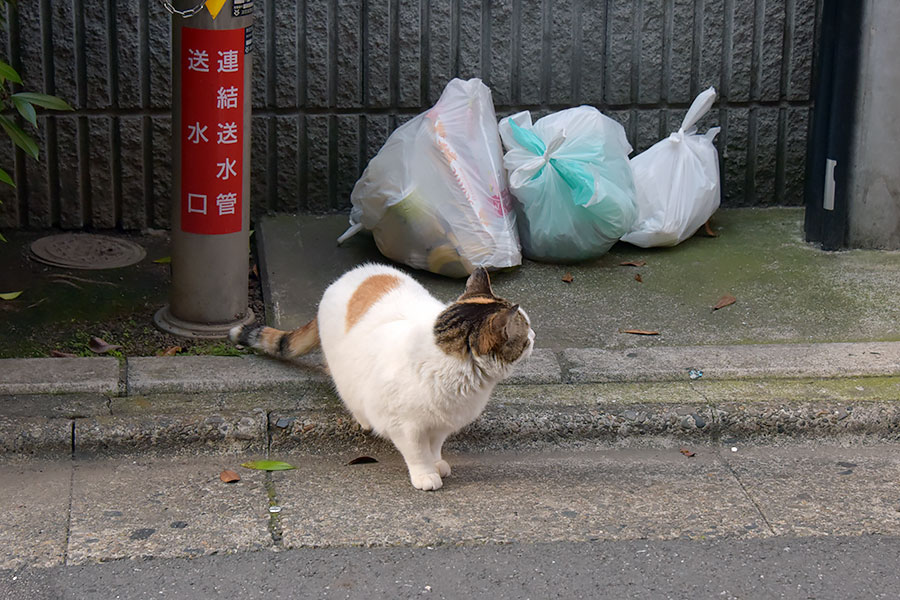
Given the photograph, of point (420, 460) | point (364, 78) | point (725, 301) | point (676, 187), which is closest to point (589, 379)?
point (420, 460)

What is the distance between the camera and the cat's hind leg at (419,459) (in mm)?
3393

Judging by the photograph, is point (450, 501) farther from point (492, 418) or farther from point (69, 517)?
point (69, 517)

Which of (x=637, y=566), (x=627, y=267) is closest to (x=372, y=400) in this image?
(x=637, y=566)

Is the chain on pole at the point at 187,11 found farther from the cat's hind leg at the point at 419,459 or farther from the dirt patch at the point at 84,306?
the cat's hind leg at the point at 419,459

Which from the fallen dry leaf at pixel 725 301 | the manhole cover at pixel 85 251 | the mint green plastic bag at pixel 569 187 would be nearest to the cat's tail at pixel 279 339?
the manhole cover at pixel 85 251

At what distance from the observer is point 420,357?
327cm

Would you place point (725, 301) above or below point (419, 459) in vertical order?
above

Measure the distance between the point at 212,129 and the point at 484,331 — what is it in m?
1.64

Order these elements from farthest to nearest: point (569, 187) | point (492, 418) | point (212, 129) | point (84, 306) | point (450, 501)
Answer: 1. point (569, 187)
2. point (84, 306)
3. point (212, 129)
4. point (492, 418)
5. point (450, 501)

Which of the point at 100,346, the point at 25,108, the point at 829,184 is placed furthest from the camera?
the point at 829,184

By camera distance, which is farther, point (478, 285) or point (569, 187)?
point (569, 187)

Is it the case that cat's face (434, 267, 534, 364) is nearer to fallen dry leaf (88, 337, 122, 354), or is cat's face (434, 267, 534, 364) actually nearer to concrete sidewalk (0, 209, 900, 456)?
concrete sidewalk (0, 209, 900, 456)

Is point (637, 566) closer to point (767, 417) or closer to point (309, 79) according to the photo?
point (767, 417)

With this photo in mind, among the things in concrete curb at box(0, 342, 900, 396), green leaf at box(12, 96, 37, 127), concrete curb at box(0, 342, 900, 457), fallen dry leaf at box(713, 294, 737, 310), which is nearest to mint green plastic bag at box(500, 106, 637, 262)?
fallen dry leaf at box(713, 294, 737, 310)
